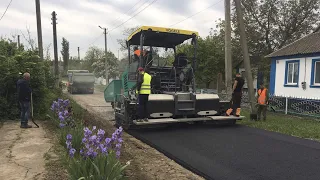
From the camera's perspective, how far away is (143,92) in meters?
7.69

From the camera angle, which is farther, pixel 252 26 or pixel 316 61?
pixel 252 26

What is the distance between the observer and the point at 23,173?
4.20 m

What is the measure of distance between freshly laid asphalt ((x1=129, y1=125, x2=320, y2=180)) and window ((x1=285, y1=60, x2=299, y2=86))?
840 centimetres

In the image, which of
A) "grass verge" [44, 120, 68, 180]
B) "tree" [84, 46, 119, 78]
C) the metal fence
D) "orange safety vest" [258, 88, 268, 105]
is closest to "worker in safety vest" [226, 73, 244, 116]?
"orange safety vest" [258, 88, 268, 105]

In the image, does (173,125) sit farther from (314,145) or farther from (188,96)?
(314,145)

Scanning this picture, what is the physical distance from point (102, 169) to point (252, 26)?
23742 mm

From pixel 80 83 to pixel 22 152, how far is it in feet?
77.3

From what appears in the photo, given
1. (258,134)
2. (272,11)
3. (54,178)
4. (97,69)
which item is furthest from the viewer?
(97,69)

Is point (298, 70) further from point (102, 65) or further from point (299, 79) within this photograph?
point (102, 65)

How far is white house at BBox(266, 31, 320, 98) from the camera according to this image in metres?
14.0

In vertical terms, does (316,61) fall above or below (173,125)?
above

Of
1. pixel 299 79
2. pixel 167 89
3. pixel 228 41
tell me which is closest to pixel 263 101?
pixel 228 41

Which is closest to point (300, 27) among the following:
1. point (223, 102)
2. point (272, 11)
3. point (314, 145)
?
point (272, 11)

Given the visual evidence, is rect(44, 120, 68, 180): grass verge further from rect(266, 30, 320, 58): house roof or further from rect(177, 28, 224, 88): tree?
rect(177, 28, 224, 88): tree
